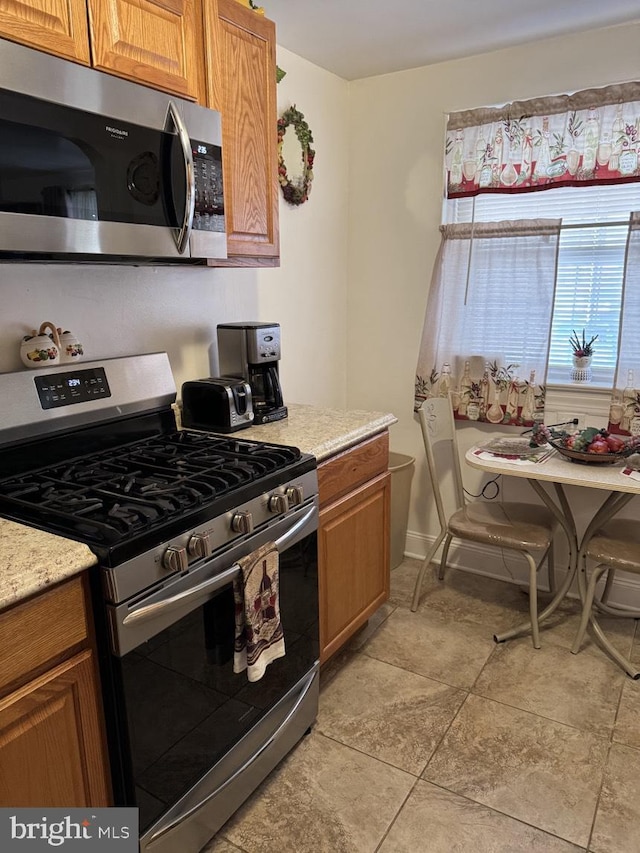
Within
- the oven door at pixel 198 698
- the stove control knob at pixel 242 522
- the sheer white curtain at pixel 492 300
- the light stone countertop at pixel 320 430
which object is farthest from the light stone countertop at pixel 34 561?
the sheer white curtain at pixel 492 300

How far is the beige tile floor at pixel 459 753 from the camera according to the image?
1663 millimetres

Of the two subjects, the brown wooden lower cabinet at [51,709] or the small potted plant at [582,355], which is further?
the small potted plant at [582,355]

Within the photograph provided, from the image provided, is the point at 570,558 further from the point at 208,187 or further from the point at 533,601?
the point at 208,187

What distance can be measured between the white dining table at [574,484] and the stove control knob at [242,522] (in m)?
1.17

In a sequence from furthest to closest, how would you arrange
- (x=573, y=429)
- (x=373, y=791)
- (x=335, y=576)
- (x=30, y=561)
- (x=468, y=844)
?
1. (x=573, y=429)
2. (x=335, y=576)
3. (x=373, y=791)
4. (x=468, y=844)
5. (x=30, y=561)

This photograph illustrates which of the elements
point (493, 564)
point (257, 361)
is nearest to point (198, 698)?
point (257, 361)

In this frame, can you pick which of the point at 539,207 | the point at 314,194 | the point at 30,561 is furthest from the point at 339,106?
the point at 30,561

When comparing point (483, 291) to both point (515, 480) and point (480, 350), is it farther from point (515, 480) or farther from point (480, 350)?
point (515, 480)

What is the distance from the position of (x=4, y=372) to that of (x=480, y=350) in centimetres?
205

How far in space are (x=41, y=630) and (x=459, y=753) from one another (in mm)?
1414

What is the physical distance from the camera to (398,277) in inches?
124

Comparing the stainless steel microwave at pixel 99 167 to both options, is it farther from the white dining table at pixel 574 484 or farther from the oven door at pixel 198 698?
the white dining table at pixel 574 484

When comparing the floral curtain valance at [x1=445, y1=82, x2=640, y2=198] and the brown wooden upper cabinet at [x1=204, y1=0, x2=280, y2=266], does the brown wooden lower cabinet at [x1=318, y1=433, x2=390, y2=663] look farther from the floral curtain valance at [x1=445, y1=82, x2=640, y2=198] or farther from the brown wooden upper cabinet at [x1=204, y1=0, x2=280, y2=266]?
the floral curtain valance at [x1=445, y1=82, x2=640, y2=198]

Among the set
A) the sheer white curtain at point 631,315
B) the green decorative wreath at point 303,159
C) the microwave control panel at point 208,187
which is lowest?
the sheer white curtain at point 631,315
